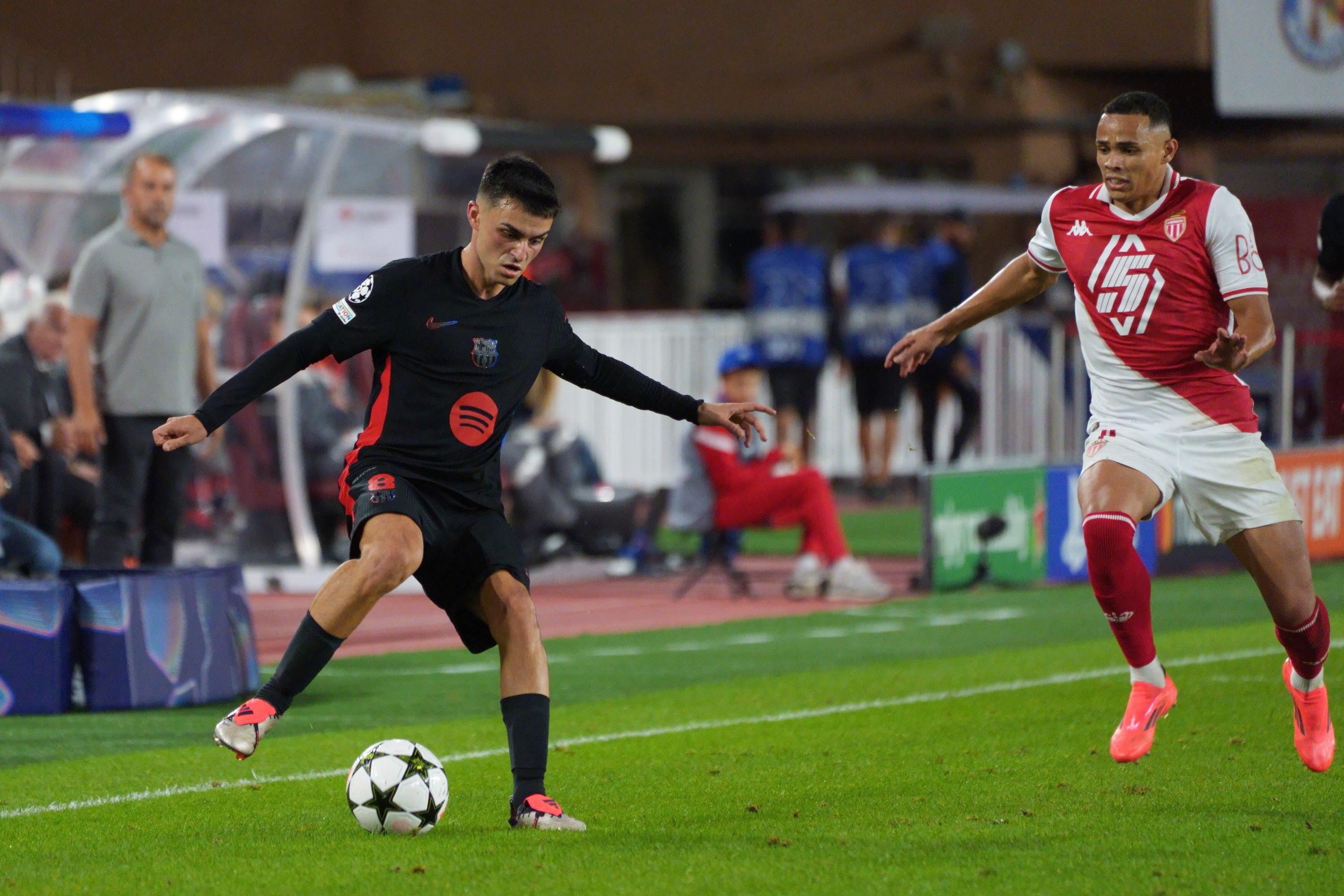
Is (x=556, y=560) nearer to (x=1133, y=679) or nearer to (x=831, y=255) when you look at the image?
(x=1133, y=679)

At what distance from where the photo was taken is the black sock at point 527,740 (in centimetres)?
602

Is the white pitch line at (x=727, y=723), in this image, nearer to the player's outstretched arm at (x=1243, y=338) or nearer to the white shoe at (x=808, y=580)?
the player's outstretched arm at (x=1243, y=338)

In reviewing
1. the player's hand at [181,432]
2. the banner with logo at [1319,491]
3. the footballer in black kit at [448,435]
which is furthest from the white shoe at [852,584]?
the player's hand at [181,432]

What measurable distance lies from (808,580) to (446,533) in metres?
7.15

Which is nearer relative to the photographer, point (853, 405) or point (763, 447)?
point (763, 447)

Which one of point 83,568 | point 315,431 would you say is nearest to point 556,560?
point 315,431

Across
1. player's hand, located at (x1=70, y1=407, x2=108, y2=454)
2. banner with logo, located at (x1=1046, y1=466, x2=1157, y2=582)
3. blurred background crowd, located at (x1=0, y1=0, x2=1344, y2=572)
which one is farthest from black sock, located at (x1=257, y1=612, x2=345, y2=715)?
banner with logo, located at (x1=1046, y1=466, x2=1157, y2=582)

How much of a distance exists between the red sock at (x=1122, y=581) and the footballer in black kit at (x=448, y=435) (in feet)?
5.92

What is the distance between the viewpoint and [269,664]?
10.2m

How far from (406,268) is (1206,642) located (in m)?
5.79

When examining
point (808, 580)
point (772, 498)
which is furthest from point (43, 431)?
point (808, 580)

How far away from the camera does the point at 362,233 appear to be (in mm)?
13555

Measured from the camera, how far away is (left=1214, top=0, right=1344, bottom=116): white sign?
15.5m

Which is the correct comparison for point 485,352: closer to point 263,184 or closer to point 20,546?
point 20,546
